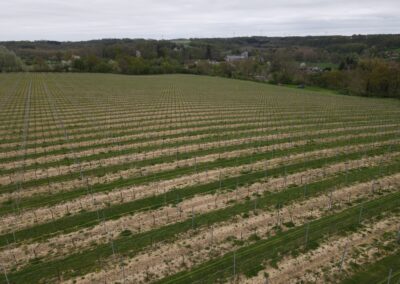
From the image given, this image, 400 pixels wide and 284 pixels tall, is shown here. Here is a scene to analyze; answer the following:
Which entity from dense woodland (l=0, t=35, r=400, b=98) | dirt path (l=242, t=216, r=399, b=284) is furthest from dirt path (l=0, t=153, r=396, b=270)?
dense woodland (l=0, t=35, r=400, b=98)

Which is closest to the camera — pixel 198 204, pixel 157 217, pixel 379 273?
pixel 379 273

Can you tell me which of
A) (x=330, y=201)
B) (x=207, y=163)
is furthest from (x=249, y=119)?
(x=330, y=201)

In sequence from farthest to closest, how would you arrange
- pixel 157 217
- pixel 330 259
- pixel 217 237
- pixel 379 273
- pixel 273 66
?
pixel 273 66 → pixel 157 217 → pixel 217 237 → pixel 330 259 → pixel 379 273

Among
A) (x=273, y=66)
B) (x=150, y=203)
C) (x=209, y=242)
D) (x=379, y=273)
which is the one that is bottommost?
(x=379, y=273)

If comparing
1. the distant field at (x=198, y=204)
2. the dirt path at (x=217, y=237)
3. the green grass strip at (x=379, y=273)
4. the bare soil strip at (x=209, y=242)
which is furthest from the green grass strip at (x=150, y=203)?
the green grass strip at (x=379, y=273)

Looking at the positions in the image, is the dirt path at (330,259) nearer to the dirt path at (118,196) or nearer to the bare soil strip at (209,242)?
the bare soil strip at (209,242)

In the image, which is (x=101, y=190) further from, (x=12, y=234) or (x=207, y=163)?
(x=207, y=163)

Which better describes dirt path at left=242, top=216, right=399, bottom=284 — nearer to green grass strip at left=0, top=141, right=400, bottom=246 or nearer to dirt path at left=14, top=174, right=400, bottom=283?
dirt path at left=14, top=174, right=400, bottom=283

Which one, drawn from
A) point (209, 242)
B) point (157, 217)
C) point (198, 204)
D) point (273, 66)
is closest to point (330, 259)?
point (209, 242)

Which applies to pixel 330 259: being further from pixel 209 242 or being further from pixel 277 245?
pixel 209 242
